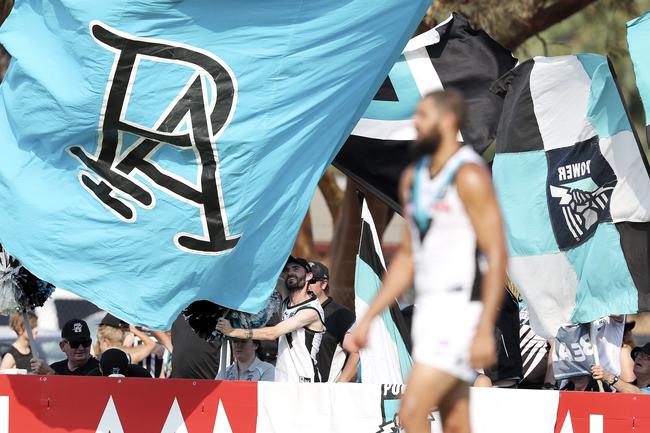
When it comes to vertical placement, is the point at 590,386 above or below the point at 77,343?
below

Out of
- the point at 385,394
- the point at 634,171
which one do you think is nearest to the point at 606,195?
the point at 634,171

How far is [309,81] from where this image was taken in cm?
891

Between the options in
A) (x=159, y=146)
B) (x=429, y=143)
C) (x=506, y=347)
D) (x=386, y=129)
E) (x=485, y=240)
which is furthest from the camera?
(x=386, y=129)

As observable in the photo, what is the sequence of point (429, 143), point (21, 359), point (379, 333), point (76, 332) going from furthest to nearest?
point (21, 359) → point (76, 332) → point (379, 333) → point (429, 143)

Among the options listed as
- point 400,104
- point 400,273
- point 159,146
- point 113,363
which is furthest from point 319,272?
point 400,273

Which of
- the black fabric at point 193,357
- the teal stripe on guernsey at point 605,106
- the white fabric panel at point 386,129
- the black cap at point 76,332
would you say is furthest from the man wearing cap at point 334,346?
the teal stripe on guernsey at point 605,106

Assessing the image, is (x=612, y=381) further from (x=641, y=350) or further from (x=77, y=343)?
(x=77, y=343)

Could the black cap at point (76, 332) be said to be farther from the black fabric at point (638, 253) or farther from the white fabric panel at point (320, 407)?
the black fabric at point (638, 253)

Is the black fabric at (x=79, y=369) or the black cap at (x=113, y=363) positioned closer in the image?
the black cap at (x=113, y=363)

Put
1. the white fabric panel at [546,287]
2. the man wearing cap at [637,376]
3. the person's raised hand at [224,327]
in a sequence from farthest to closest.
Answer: the white fabric panel at [546,287], the person's raised hand at [224,327], the man wearing cap at [637,376]

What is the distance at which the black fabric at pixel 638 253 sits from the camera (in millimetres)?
Answer: 9133

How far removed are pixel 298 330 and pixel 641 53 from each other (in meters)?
3.25

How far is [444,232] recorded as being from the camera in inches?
230

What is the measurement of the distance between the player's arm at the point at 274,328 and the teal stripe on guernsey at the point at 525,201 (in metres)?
1.60
